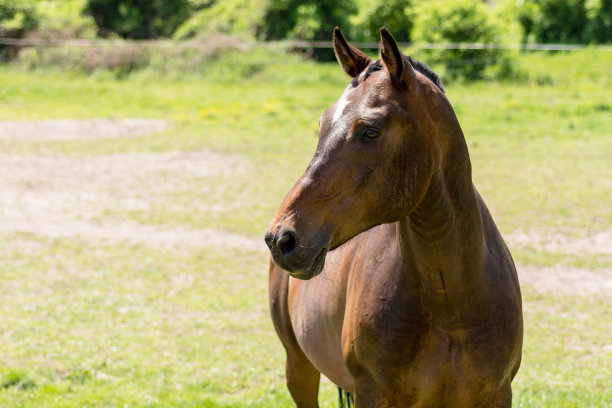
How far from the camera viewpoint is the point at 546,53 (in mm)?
21938

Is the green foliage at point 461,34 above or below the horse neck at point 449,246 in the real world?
below

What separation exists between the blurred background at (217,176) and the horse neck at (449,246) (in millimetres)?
2220

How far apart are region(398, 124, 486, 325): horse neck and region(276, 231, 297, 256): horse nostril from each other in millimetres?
483

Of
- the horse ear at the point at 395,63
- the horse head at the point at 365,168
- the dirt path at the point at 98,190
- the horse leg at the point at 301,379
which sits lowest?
the dirt path at the point at 98,190

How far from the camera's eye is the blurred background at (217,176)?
5496 mm

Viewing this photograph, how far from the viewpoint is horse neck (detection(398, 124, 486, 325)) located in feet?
8.02

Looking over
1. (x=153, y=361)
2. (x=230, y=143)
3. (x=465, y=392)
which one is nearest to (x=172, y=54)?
(x=230, y=143)

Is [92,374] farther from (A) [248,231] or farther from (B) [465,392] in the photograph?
(A) [248,231]

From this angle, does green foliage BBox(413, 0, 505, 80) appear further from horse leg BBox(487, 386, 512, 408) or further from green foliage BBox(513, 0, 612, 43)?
horse leg BBox(487, 386, 512, 408)

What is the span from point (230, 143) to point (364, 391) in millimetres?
11839

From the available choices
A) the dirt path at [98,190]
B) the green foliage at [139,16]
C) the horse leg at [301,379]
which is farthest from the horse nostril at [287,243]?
the green foliage at [139,16]

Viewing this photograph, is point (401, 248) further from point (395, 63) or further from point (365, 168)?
point (395, 63)

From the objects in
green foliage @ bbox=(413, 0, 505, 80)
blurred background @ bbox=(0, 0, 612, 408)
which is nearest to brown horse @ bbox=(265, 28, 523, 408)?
blurred background @ bbox=(0, 0, 612, 408)

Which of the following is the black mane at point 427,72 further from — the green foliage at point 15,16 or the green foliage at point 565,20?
the green foliage at point 15,16
